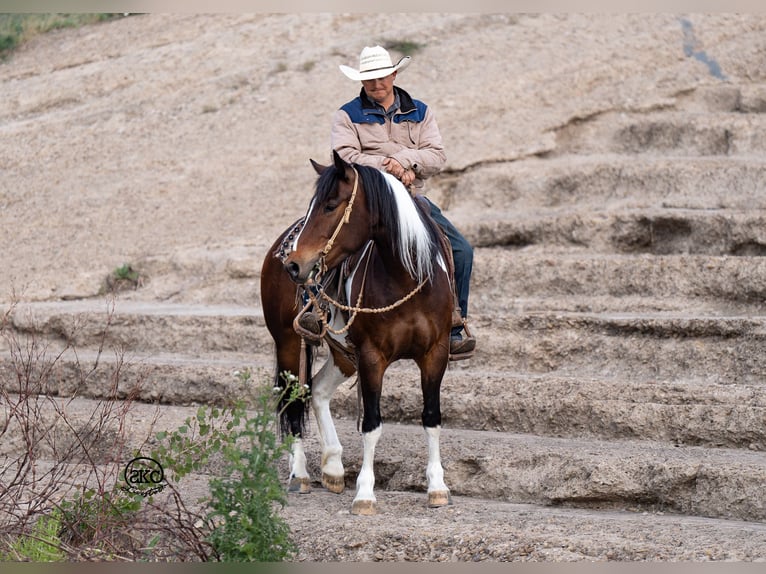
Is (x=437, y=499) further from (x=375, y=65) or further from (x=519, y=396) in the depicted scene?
(x=375, y=65)

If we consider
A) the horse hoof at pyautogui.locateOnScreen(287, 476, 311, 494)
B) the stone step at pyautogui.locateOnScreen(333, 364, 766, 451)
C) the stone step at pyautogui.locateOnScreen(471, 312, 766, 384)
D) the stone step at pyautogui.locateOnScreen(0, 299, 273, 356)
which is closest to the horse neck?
the horse hoof at pyautogui.locateOnScreen(287, 476, 311, 494)

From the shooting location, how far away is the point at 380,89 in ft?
23.8

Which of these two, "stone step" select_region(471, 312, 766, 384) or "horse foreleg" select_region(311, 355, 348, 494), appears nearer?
"horse foreleg" select_region(311, 355, 348, 494)

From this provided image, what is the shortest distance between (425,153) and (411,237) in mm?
821

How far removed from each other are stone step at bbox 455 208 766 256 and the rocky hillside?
0.07 ft

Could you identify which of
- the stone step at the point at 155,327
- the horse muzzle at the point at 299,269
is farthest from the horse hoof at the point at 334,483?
the stone step at the point at 155,327

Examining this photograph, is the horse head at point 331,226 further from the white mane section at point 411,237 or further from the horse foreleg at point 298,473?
the horse foreleg at point 298,473

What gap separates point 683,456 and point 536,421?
4.57ft

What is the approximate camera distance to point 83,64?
52.9 feet

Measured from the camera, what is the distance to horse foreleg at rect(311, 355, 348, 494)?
7465 millimetres

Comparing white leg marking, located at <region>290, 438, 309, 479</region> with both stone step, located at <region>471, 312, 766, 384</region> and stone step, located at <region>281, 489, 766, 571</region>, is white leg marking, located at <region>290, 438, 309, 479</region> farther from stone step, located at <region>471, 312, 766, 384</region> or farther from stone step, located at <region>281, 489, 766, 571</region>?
stone step, located at <region>471, 312, 766, 384</region>

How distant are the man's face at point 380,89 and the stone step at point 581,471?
238 centimetres

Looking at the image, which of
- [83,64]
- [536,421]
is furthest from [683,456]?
[83,64]

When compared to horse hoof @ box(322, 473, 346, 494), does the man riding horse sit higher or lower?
higher
